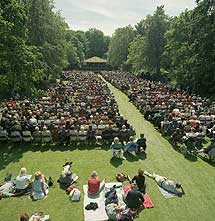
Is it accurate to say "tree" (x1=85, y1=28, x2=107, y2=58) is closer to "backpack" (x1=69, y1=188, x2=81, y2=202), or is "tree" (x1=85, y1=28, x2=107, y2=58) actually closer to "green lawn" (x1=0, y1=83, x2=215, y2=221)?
"green lawn" (x1=0, y1=83, x2=215, y2=221)

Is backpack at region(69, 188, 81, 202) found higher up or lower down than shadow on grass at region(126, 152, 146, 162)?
higher up

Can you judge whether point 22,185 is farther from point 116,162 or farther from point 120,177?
point 116,162

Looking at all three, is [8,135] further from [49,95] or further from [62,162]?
[49,95]

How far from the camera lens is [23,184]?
11.5 m

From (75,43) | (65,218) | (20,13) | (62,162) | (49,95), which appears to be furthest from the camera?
(75,43)

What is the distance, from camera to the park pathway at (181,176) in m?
10.1

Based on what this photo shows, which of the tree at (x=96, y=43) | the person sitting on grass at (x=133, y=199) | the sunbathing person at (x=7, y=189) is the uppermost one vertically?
the person sitting on grass at (x=133, y=199)

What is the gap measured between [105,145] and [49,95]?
48.4ft

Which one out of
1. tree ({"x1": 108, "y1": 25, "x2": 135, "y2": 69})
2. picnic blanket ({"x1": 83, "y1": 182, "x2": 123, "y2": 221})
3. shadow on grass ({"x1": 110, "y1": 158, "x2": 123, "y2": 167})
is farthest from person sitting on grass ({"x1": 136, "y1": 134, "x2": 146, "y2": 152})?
tree ({"x1": 108, "y1": 25, "x2": 135, "y2": 69})

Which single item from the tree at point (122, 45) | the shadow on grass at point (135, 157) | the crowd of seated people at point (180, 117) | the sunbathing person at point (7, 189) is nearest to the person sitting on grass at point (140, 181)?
the shadow on grass at point (135, 157)

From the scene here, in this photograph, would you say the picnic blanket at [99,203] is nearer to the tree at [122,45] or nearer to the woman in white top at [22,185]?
the woman in white top at [22,185]

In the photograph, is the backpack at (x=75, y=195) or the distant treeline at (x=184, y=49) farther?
the distant treeline at (x=184, y=49)

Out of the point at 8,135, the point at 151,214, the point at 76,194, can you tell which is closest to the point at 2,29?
the point at 8,135

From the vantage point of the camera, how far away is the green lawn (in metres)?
10.1
